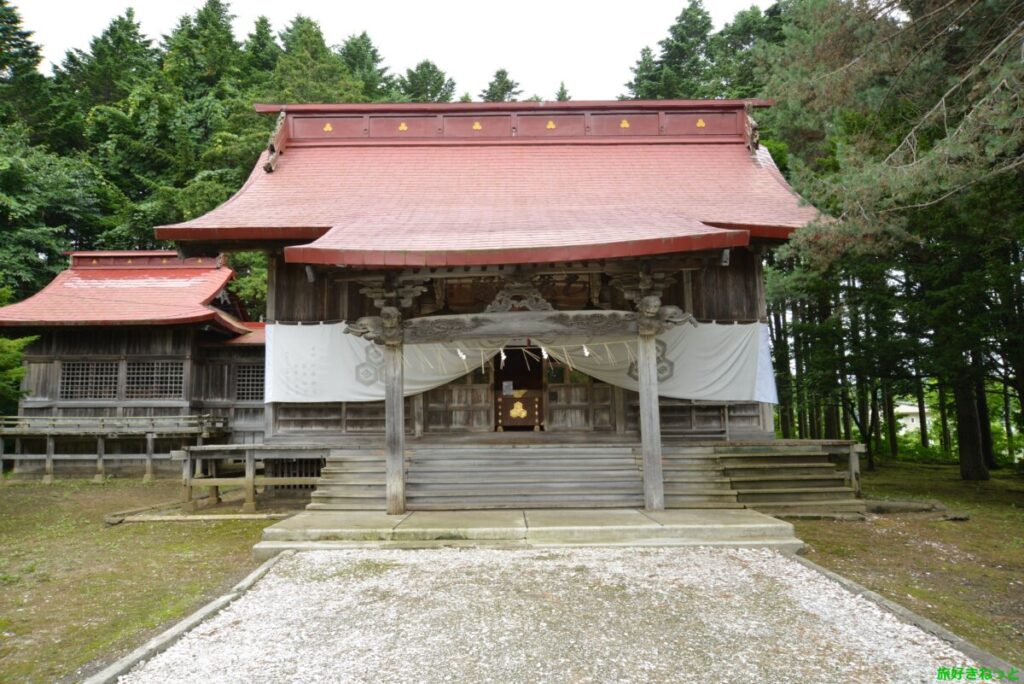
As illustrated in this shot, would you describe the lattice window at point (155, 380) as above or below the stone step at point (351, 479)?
above

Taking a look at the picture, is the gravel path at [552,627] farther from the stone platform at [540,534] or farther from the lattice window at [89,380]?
the lattice window at [89,380]

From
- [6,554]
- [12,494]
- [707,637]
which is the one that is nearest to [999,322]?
[707,637]

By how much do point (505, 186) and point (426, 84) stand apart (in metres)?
26.3

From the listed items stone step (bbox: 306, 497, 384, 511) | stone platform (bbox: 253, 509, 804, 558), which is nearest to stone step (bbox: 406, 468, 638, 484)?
stone step (bbox: 306, 497, 384, 511)

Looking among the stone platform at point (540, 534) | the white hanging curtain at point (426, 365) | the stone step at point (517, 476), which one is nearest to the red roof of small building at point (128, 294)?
the white hanging curtain at point (426, 365)

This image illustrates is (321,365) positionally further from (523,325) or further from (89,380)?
(89,380)

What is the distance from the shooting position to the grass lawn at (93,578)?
4.13 m

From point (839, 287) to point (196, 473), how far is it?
1243 centimetres

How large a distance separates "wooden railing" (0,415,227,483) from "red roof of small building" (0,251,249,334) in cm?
223

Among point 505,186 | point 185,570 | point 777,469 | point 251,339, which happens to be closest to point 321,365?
point 185,570

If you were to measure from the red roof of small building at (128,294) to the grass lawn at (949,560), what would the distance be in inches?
534

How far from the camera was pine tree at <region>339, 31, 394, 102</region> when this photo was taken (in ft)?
103

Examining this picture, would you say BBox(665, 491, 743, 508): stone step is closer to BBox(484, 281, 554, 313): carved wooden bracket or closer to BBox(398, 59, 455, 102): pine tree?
BBox(484, 281, 554, 313): carved wooden bracket

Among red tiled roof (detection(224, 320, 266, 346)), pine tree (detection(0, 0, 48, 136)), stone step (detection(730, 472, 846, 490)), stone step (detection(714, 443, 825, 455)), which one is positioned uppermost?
pine tree (detection(0, 0, 48, 136))
